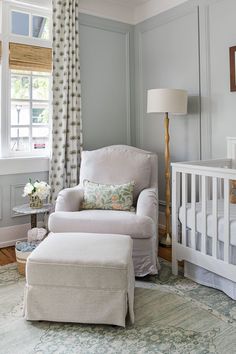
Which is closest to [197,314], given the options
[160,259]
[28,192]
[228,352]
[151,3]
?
[228,352]

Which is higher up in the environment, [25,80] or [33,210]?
[25,80]

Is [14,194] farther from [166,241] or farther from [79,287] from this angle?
[79,287]

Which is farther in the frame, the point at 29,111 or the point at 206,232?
the point at 29,111

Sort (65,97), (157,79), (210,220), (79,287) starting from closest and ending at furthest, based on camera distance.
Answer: (79,287) < (210,220) < (65,97) < (157,79)

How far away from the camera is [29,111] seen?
11.0ft

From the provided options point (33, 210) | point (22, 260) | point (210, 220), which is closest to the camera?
point (210, 220)

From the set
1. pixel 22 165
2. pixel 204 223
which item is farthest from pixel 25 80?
pixel 204 223

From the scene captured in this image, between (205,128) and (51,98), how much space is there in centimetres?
158

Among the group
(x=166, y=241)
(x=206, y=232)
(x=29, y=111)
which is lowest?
(x=166, y=241)

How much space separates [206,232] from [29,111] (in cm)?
219

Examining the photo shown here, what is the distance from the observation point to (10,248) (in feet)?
10.4

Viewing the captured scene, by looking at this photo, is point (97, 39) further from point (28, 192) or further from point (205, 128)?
point (28, 192)

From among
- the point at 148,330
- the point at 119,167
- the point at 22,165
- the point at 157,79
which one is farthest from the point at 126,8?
the point at 148,330

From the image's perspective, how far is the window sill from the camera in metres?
3.13
